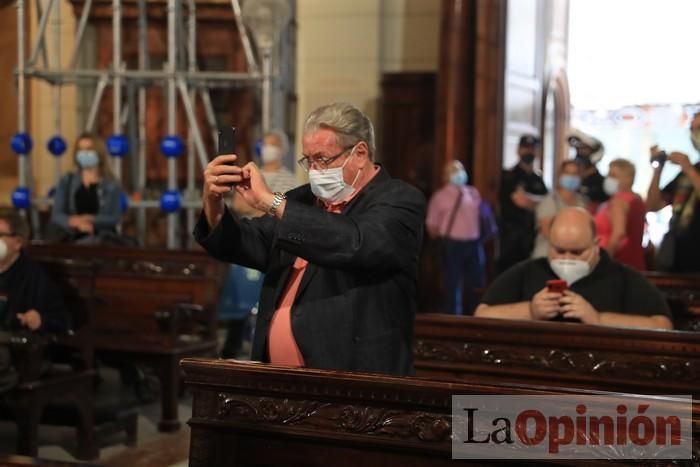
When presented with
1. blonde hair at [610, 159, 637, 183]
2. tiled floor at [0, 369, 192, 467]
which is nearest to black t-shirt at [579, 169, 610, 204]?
blonde hair at [610, 159, 637, 183]

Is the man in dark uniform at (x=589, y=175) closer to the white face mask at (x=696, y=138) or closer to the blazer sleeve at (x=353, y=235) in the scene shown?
the white face mask at (x=696, y=138)

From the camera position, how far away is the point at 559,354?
4215 millimetres

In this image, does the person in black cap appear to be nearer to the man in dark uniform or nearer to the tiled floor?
the man in dark uniform

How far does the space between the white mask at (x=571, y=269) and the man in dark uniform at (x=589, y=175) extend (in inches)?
140

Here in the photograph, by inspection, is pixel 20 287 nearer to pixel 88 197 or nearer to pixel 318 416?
pixel 88 197

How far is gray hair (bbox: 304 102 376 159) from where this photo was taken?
123 inches

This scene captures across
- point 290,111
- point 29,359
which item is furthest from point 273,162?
point 290,111

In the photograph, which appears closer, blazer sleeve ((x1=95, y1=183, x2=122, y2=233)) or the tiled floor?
the tiled floor

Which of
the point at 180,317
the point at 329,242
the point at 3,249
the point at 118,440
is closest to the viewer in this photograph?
the point at 329,242

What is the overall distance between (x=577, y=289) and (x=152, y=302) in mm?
3156

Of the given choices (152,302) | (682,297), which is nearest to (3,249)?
(152,302)

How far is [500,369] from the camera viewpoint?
4344mm

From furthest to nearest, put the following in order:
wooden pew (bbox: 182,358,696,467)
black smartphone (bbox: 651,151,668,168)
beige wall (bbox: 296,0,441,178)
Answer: beige wall (bbox: 296,0,441,178), black smartphone (bbox: 651,151,668,168), wooden pew (bbox: 182,358,696,467)

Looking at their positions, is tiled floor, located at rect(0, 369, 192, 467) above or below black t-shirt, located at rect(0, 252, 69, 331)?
below
